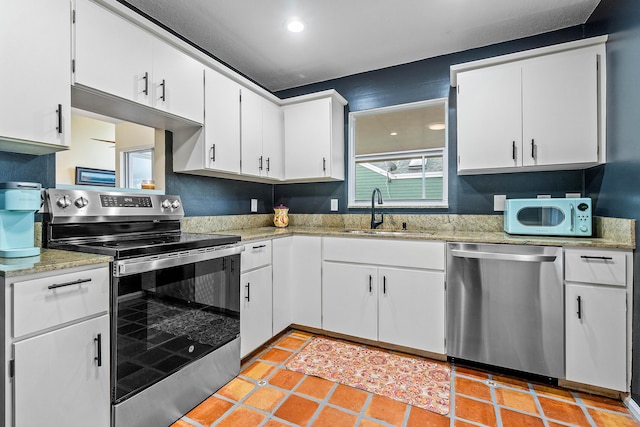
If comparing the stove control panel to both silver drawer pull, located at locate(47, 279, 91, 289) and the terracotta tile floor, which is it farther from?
the terracotta tile floor

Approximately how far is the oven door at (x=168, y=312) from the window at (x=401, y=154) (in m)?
1.68

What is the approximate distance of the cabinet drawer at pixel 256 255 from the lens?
7.42ft

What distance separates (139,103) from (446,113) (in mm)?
2486

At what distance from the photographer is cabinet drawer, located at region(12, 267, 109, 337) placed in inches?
44.3

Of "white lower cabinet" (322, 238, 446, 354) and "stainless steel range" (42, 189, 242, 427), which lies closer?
"stainless steel range" (42, 189, 242, 427)

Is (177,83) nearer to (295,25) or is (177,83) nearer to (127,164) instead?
(127,164)

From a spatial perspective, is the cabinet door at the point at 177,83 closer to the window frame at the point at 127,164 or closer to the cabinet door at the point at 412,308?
the window frame at the point at 127,164

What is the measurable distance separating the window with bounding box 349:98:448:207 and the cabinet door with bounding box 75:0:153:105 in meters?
2.00

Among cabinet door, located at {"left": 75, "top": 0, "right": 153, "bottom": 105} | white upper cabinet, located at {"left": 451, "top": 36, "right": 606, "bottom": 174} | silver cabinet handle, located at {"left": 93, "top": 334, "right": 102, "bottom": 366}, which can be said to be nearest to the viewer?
silver cabinet handle, located at {"left": 93, "top": 334, "right": 102, "bottom": 366}

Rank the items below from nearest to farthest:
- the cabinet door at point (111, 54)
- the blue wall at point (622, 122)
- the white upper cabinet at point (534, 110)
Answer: the cabinet door at point (111, 54), the blue wall at point (622, 122), the white upper cabinet at point (534, 110)

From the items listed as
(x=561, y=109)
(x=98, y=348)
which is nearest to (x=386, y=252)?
(x=561, y=109)

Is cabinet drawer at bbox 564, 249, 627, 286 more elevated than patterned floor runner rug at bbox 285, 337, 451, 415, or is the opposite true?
cabinet drawer at bbox 564, 249, 627, 286

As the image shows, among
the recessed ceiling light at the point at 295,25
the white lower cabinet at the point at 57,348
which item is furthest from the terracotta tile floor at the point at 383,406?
the recessed ceiling light at the point at 295,25

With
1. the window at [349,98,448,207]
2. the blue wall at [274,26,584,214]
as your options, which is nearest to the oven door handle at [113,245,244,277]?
the blue wall at [274,26,584,214]
